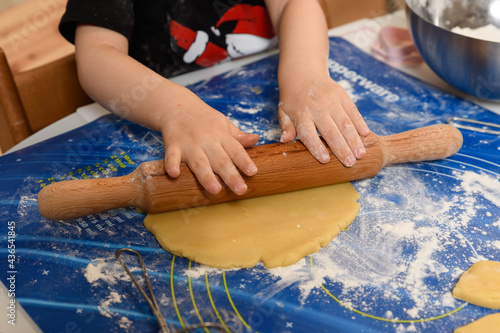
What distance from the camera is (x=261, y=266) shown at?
705 millimetres

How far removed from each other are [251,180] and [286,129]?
0.49ft

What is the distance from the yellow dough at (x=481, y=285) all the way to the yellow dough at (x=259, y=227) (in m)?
0.19

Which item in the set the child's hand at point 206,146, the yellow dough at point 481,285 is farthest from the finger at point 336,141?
the yellow dough at point 481,285

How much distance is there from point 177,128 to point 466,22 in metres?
0.80

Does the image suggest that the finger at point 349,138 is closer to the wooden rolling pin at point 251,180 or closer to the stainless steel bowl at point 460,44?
the wooden rolling pin at point 251,180

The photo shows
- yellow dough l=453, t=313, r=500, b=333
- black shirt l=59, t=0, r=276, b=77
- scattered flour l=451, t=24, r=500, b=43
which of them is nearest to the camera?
yellow dough l=453, t=313, r=500, b=333

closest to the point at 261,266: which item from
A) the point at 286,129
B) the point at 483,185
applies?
the point at 286,129

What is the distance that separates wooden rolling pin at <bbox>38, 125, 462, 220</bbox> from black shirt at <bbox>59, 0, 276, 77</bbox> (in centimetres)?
49

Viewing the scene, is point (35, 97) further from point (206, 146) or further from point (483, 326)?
point (483, 326)

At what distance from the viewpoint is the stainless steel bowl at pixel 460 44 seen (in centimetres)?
92

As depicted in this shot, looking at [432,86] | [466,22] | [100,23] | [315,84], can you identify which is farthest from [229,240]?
[466,22]

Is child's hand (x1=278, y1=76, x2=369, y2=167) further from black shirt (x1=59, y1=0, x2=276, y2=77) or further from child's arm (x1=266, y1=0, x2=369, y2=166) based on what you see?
black shirt (x1=59, y1=0, x2=276, y2=77)

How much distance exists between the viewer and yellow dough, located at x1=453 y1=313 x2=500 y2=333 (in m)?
0.60

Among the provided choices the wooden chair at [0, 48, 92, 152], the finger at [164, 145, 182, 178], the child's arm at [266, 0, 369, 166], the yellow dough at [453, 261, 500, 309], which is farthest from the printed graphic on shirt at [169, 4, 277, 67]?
the yellow dough at [453, 261, 500, 309]
